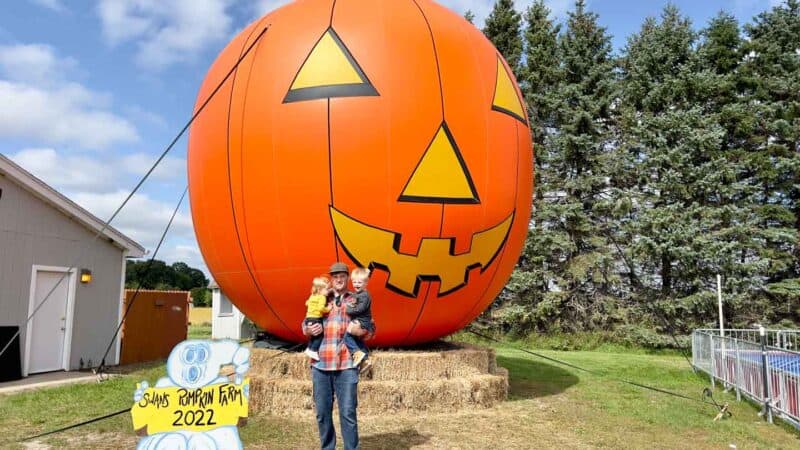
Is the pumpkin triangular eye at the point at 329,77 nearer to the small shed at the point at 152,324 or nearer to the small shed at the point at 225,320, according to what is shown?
the small shed at the point at 152,324

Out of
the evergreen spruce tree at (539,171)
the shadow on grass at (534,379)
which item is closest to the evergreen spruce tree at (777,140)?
the evergreen spruce tree at (539,171)

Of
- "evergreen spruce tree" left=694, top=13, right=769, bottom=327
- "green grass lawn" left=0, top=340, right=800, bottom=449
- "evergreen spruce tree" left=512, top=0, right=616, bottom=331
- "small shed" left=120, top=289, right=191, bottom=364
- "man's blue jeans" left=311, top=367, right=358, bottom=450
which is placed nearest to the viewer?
"man's blue jeans" left=311, top=367, right=358, bottom=450

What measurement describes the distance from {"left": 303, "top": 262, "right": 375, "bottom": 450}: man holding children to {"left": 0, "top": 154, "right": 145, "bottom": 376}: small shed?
24.6 feet

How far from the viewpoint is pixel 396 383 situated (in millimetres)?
6195

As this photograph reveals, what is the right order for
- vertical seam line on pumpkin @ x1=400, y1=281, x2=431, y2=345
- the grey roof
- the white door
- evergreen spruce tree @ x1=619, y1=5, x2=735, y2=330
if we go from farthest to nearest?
evergreen spruce tree @ x1=619, y1=5, x2=735, y2=330 → the white door → the grey roof → vertical seam line on pumpkin @ x1=400, y1=281, x2=431, y2=345

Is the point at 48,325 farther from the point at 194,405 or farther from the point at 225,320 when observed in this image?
the point at 225,320

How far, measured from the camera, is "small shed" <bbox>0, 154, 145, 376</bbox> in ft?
31.9

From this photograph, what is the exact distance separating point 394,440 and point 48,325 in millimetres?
8207

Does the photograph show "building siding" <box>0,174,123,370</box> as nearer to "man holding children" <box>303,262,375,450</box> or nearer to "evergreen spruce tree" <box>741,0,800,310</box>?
"man holding children" <box>303,262,375,450</box>

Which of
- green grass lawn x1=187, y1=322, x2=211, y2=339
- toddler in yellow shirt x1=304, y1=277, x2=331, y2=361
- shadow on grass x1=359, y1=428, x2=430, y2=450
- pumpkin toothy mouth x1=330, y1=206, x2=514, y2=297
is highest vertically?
pumpkin toothy mouth x1=330, y1=206, x2=514, y2=297

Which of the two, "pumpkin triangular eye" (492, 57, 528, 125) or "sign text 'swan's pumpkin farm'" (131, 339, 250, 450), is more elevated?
"pumpkin triangular eye" (492, 57, 528, 125)

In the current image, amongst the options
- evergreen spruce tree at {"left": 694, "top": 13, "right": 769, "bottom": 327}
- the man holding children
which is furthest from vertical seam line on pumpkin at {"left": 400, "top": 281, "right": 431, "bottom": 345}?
evergreen spruce tree at {"left": 694, "top": 13, "right": 769, "bottom": 327}

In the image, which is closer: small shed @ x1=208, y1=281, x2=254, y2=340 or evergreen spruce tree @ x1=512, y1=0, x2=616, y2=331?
evergreen spruce tree @ x1=512, y1=0, x2=616, y2=331

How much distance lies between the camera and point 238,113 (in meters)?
6.27
